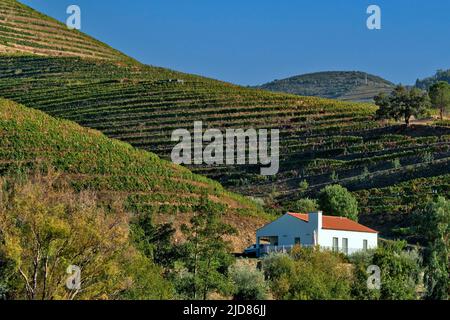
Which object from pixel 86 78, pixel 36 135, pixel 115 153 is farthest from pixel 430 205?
pixel 86 78

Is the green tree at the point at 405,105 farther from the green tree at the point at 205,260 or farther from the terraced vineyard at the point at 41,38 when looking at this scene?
the terraced vineyard at the point at 41,38

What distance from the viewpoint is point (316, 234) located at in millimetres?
51469

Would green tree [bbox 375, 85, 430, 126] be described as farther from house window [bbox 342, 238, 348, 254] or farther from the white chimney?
the white chimney

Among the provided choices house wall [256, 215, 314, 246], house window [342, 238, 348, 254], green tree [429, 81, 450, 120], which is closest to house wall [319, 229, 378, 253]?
house window [342, 238, 348, 254]

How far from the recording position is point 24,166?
65.7m

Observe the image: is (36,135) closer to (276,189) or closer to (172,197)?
(172,197)

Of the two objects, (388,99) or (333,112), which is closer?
(388,99)

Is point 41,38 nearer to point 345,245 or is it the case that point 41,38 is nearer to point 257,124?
point 257,124

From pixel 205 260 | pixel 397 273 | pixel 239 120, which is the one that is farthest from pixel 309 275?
pixel 239 120

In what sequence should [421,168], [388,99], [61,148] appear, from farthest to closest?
[388,99] < [421,168] < [61,148]

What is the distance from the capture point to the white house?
5184 cm

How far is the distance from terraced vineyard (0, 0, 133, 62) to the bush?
104 meters

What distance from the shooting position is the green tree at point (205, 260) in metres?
40.2

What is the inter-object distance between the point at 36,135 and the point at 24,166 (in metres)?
7.17
